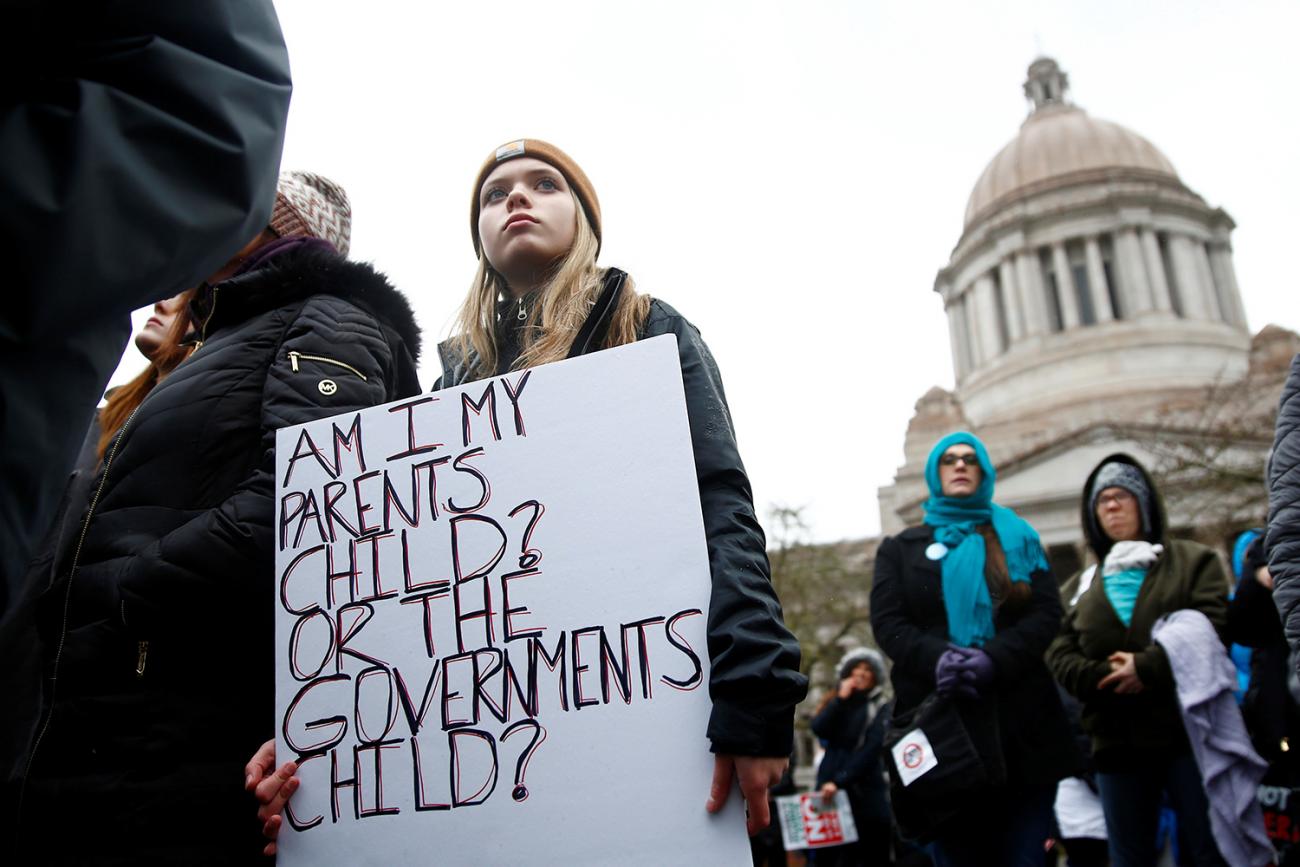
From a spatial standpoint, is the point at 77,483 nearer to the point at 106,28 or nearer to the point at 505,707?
the point at 505,707

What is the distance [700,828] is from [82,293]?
115 centimetres

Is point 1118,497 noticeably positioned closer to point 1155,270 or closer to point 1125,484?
point 1125,484

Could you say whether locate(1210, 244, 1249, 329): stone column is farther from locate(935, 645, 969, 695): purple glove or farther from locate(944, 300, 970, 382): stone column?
locate(935, 645, 969, 695): purple glove

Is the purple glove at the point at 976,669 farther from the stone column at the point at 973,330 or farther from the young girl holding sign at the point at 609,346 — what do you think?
the stone column at the point at 973,330

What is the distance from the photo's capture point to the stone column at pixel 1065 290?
4256 cm

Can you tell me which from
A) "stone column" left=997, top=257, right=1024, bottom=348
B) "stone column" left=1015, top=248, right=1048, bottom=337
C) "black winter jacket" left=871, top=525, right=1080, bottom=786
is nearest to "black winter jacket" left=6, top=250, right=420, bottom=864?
"black winter jacket" left=871, top=525, right=1080, bottom=786

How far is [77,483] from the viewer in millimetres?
2396

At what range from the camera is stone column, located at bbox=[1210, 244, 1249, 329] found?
43969mm

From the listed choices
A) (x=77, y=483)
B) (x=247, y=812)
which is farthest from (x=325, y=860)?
(x=77, y=483)

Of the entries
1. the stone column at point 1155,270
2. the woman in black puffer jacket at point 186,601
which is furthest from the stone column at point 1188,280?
the woman in black puffer jacket at point 186,601

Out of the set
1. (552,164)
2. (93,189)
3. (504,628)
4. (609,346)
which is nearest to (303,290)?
(552,164)

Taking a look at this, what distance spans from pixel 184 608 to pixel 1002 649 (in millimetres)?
2890

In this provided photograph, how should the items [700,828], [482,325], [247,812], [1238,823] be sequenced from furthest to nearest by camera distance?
[1238,823], [482,325], [247,812], [700,828]

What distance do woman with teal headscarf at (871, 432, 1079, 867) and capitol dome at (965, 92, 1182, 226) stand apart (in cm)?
4463
